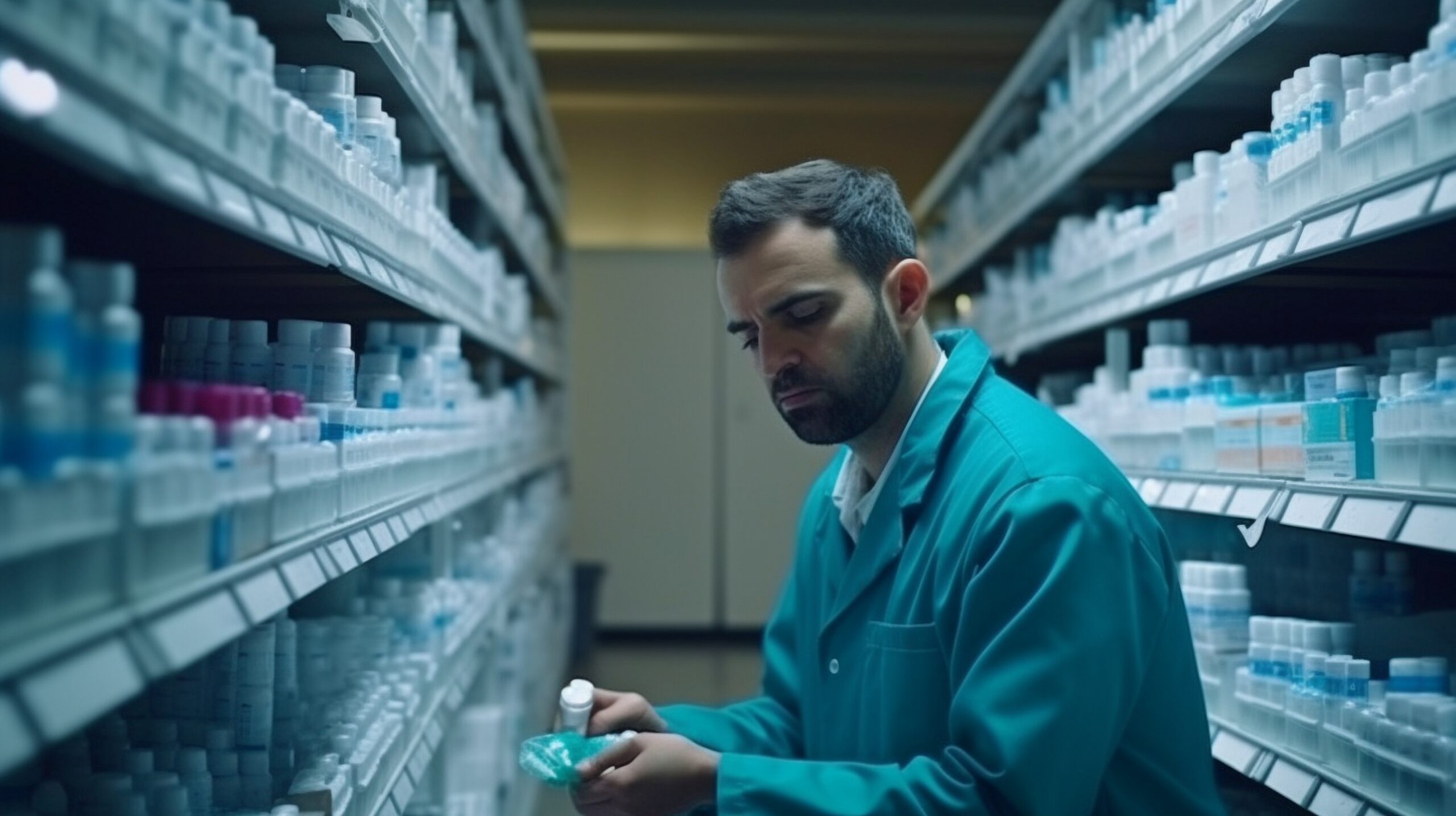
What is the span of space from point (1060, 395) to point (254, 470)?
3536 mm

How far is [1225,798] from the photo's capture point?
110 inches

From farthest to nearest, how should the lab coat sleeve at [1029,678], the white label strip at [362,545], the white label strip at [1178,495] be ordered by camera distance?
the white label strip at [1178,495] < the white label strip at [362,545] < the lab coat sleeve at [1029,678]

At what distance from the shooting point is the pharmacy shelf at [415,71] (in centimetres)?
203

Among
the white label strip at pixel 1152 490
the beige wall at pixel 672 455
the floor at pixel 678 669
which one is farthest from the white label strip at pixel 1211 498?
the beige wall at pixel 672 455

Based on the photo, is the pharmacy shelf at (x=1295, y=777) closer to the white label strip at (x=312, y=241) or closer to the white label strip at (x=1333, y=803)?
the white label strip at (x=1333, y=803)

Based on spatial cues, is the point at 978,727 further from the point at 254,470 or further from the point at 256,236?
the point at 256,236

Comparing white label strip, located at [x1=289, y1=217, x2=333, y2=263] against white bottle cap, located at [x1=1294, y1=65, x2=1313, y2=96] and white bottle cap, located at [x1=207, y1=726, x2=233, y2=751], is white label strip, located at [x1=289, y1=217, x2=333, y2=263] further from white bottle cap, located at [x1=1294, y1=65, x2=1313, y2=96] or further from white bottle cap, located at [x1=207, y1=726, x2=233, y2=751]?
white bottle cap, located at [x1=1294, y1=65, x2=1313, y2=96]

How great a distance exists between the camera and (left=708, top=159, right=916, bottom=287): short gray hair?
1979 millimetres

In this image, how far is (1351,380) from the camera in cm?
210

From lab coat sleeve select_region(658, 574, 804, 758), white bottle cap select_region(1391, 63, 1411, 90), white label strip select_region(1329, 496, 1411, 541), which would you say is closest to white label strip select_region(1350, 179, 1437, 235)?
white bottle cap select_region(1391, 63, 1411, 90)

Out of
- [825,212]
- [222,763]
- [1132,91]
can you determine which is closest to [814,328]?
[825,212]

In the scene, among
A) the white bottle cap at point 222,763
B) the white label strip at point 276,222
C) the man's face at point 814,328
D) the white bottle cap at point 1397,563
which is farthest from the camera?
the white bottle cap at point 1397,563

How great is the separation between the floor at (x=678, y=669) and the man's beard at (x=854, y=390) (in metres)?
3.23

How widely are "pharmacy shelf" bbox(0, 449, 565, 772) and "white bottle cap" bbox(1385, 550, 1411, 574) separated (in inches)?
73.7
